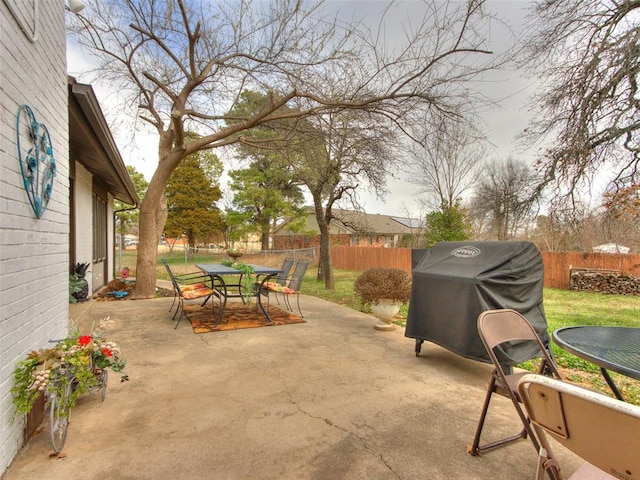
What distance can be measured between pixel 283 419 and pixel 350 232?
64.3ft

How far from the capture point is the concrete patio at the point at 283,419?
194 cm

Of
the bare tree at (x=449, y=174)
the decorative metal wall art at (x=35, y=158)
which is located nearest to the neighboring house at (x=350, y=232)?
the bare tree at (x=449, y=174)

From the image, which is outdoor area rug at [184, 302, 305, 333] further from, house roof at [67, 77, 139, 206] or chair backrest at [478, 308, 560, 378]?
chair backrest at [478, 308, 560, 378]

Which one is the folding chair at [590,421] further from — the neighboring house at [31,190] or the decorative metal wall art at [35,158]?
the decorative metal wall art at [35,158]

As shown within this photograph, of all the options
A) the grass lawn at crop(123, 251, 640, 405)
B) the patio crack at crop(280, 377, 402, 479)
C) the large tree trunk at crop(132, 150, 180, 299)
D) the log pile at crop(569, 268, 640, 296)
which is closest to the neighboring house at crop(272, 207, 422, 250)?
the grass lawn at crop(123, 251, 640, 405)

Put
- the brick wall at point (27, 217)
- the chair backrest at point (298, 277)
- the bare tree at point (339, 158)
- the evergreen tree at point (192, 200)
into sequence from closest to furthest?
the brick wall at point (27, 217) → the chair backrest at point (298, 277) → the bare tree at point (339, 158) → the evergreen tree at point (192, 200)

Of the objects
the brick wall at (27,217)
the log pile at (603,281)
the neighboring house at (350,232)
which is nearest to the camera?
the brick wall at (27,217)

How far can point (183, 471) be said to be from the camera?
188cm

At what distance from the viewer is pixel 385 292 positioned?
16.3 ft

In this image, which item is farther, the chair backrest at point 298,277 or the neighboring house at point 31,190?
the chair backrest at point 298,277

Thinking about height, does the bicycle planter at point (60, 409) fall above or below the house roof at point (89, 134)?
below

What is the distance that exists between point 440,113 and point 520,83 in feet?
5.89

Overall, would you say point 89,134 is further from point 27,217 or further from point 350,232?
point 350,232

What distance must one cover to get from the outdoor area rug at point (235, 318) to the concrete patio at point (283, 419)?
746 millimetres
